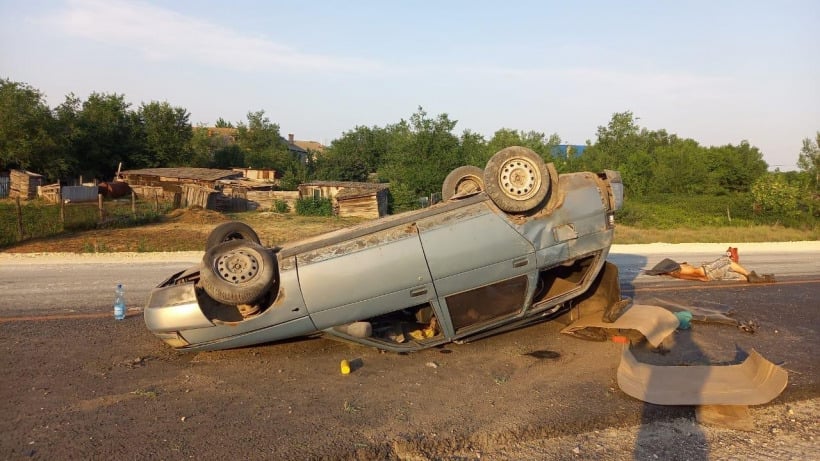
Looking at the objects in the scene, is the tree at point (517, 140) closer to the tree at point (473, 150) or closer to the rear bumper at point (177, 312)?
the tree at point (473, 150)

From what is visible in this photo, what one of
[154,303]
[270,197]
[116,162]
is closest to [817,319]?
[154,303]

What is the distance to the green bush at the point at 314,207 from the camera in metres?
32.9

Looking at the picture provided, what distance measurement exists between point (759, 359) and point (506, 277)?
2546 millimetres

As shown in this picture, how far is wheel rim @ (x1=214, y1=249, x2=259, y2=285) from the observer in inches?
221

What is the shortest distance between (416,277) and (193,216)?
73.9ft

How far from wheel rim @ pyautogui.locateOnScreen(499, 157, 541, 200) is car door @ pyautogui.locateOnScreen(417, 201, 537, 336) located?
0.90ft

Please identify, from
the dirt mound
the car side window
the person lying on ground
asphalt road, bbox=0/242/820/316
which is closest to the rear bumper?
the car side window

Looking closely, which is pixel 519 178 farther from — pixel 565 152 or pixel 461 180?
pixel 565 152

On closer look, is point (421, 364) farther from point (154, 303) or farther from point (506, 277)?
point (154, 303)

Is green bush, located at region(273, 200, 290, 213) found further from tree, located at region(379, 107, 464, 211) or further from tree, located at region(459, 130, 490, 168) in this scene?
tree, located at region(459, 130, 490, 168)

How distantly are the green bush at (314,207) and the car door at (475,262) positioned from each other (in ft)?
89.7

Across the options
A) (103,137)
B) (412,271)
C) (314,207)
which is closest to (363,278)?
(412,271)

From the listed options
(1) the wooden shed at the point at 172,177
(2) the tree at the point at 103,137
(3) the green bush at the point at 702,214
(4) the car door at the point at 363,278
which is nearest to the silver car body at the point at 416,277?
(4) the car door at the point at 363,278

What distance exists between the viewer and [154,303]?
5.93 m
